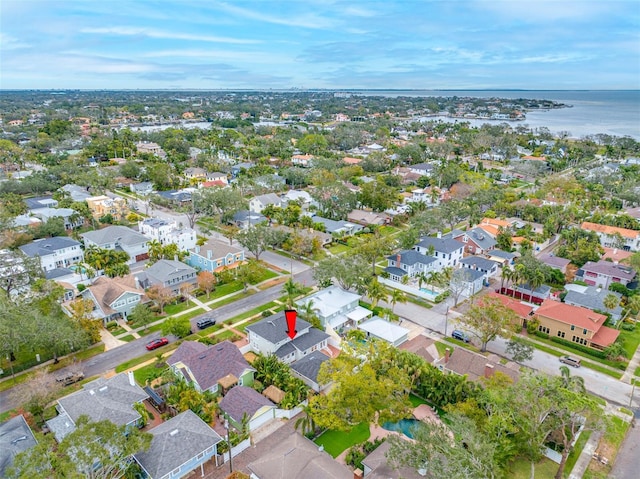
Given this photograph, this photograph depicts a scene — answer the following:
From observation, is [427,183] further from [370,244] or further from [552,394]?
[552,394]

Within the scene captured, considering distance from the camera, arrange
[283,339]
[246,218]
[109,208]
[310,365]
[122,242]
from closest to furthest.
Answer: [310,365], [283,339], [122,242], [109,208], [246,218]

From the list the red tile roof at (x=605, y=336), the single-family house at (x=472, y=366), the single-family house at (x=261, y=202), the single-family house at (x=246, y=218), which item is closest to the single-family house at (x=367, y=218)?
the single-family house at (x=261, y=202)

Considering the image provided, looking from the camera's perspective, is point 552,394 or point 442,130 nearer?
point 552,394

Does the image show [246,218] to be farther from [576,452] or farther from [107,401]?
[576,452]

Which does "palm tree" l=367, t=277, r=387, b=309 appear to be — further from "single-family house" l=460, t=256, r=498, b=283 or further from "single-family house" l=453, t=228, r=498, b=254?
"single-family house" l=453, t=228, r=498, b=254

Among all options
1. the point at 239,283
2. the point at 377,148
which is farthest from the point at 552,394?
the point at 377,148

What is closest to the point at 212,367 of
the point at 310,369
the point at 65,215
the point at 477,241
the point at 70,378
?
the point at 310,369

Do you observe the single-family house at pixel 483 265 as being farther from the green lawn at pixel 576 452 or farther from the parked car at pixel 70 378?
the parked car at pixel 70 378
